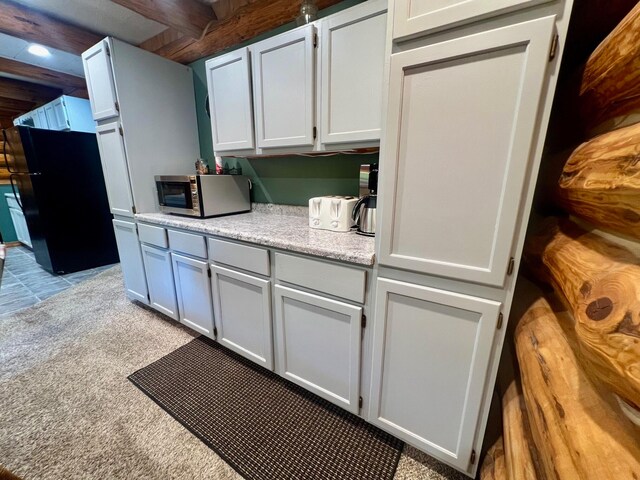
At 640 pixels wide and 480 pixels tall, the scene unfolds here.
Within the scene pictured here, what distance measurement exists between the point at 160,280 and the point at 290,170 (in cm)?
145

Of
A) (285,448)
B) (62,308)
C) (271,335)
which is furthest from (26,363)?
(285,448)

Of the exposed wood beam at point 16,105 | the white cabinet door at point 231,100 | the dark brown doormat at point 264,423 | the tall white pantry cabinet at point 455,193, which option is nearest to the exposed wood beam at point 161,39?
the white cabinet door at point 231,100

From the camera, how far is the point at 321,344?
1378 millimetres

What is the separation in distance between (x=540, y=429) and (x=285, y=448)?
111cm

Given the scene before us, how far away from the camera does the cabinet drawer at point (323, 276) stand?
119 cm

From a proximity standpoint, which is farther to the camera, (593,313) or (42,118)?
(42,118)

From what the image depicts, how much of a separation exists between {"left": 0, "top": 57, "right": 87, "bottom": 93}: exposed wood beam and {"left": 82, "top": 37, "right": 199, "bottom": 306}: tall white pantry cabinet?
86.6 inches

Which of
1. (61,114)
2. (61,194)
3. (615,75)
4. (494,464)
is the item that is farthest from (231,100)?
(61,114)

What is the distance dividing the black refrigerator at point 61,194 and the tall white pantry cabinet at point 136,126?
169 centimetres

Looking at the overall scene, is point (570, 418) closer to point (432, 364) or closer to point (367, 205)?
point (432, 364)

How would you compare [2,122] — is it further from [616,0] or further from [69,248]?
[616,0]

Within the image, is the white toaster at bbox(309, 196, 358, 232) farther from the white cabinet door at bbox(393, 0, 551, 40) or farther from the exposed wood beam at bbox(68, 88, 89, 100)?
the exposed wood beam at bbox(68, 88, 89, 100)

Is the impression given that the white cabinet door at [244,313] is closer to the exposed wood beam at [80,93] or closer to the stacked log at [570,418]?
the stacked log at [570,418]

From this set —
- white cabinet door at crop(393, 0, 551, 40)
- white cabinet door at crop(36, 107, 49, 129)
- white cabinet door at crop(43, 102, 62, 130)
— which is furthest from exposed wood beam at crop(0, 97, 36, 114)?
white cabinet door at crop(393, 0, 551, 40)
